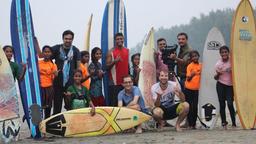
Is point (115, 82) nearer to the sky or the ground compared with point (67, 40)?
nearer to the ground

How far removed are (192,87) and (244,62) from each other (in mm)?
901

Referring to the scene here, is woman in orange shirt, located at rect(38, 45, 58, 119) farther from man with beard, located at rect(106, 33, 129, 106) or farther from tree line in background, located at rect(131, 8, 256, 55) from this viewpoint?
tree line in background, located at rect(131, 8, 256, 55)

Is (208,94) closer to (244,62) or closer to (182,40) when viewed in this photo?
(244,62)

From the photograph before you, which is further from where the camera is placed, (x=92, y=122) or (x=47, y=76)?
(x=47, y=76)

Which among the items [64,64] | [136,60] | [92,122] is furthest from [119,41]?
[92,122]

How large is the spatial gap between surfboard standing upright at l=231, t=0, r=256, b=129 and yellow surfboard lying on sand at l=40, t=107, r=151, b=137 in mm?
1475

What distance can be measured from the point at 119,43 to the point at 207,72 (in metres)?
1.60

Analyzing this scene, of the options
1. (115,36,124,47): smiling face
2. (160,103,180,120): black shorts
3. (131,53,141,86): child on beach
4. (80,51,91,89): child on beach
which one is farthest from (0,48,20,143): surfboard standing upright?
(131,53,141,86): child on beach

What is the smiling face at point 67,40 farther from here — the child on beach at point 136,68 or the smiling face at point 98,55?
the child on beach at point 136,68

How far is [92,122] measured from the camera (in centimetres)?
615

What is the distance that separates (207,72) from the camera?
23.9ft

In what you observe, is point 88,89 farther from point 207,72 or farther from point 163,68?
point 207,72

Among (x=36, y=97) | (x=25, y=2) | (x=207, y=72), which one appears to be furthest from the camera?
(x=207, y=72)

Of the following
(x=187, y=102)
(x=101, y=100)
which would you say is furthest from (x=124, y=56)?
(x=187, y=102)
